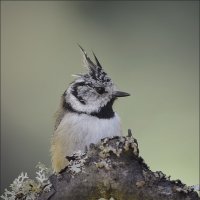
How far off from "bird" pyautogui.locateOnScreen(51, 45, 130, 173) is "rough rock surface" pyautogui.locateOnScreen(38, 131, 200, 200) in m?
1.49

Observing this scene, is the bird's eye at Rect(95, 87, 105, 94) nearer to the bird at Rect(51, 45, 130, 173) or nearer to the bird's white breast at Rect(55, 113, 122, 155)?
the bird at Rect(51, 45, 130, 173)

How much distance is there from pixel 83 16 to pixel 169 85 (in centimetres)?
121

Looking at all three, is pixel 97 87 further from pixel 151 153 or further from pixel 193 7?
pixel 193 7

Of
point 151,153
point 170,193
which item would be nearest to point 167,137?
point 151,153

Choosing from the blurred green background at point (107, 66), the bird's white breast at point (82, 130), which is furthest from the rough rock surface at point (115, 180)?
the blurred green background at point (107, 66)

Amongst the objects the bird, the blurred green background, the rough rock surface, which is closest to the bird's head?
the bird

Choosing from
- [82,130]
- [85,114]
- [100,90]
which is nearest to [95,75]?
[100,90]

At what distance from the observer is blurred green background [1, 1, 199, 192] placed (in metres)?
5.62

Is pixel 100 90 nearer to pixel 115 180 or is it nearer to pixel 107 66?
pixel 115 180

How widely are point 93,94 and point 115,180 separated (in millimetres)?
→ 1911

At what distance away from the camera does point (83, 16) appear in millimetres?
6547

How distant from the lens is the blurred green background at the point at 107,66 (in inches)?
221

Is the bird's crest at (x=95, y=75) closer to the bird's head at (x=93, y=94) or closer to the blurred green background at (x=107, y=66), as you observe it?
the bird's head at (x=93, y=94)

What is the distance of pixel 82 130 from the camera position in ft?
12.0
